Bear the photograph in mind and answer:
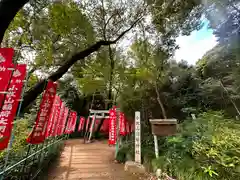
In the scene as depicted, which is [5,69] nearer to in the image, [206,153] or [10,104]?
[10,104]

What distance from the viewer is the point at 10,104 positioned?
2.06 metres

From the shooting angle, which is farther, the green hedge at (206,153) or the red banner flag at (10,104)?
the green hedge at (206,153)

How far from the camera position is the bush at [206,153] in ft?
8.57

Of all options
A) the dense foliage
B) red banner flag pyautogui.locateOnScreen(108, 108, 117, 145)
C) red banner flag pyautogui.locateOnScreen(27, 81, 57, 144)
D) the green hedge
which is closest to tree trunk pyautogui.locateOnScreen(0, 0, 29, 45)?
the dense foliage

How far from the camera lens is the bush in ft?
8.57

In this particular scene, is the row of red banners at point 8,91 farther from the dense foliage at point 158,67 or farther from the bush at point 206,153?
the bush at point 206,153

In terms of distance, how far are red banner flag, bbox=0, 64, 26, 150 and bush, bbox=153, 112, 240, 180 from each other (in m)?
3.24

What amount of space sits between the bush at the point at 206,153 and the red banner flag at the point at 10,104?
3.24 m

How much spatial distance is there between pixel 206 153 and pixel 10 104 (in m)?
3.45

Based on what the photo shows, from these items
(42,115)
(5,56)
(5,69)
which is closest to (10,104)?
(5,69)

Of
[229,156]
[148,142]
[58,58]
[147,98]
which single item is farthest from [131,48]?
[229,156]

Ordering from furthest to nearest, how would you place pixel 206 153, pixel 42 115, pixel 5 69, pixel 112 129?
pixel 112 129 < pixel 42 115 < pixel 206 153 < pixel 5 69

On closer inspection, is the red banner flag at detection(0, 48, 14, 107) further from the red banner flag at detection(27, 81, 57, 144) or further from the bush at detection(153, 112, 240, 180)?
the bush at detection(153, 112, 240, 180)

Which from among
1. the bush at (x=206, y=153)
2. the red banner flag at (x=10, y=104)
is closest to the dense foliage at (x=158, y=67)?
the bush at (x=206, y=153)
